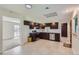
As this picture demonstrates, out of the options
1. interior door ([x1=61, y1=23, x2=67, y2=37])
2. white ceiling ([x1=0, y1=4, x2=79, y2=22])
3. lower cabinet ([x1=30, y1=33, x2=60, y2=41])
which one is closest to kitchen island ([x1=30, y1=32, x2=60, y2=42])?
lower cabinet ([x1=30, y1=33, x2=60, y2=41])

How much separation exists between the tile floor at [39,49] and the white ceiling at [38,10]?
22.8 inches

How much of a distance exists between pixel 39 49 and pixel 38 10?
0.90 meters

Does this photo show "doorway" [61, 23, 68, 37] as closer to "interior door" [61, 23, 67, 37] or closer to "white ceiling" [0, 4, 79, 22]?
"interior door" [61, 23, 67, 37]

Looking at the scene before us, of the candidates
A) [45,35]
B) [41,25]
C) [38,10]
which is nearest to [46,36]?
[45,35]

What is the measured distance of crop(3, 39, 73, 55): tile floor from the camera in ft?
7.23

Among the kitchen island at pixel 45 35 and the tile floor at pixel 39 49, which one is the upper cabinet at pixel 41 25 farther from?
the tile floor at pixel 39 49

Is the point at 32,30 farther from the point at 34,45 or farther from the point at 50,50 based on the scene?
the point at 50,50

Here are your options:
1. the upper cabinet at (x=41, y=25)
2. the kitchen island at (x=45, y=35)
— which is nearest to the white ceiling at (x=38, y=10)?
the upper cabinet at (x=41, y=25)

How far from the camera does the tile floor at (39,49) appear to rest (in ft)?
7.23

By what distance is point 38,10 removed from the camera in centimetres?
224
